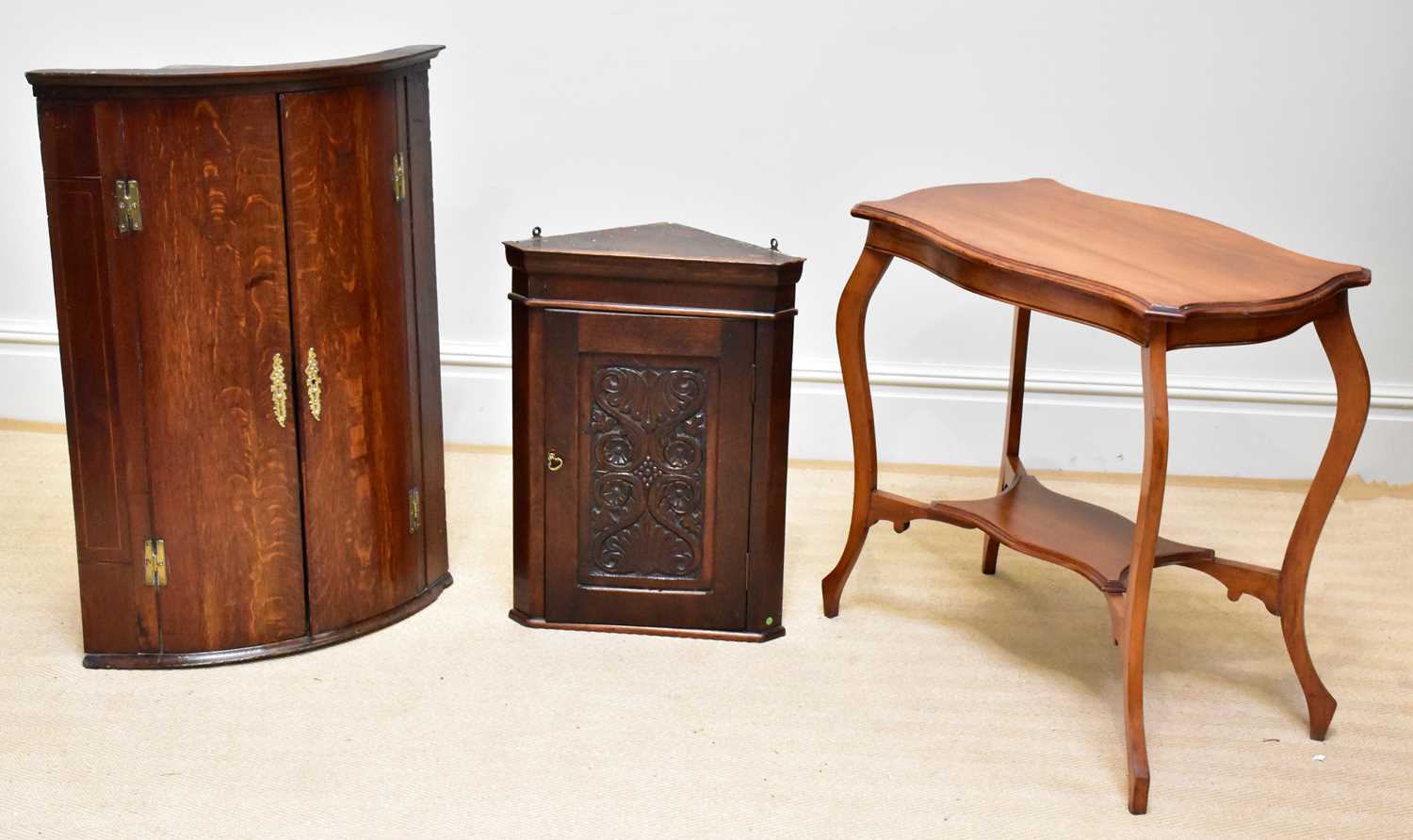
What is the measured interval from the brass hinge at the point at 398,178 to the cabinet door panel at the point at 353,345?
0.01m

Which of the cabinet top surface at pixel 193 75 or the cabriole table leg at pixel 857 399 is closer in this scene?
the cabinet top surface at pixel 193 75

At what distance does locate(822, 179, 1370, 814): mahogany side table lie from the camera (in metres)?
2.27

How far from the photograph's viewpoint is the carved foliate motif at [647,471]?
2.77m

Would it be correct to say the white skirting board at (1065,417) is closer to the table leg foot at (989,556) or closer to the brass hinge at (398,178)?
the table leg foot at (989,556)

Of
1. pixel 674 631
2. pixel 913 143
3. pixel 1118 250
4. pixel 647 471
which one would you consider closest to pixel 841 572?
pixel 674 631

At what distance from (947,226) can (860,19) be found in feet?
4.00

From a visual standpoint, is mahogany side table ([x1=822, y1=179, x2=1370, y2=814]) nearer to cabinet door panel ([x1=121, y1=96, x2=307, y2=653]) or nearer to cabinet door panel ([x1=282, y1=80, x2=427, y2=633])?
cabinet door panel ([x1=282, y1=80, x2=427, y2=633])

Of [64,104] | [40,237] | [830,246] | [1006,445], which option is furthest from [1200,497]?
[40,237]

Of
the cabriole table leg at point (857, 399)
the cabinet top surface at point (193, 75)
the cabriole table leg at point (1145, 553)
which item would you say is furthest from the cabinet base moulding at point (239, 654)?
the cabriole table leg at point (1145, 553)

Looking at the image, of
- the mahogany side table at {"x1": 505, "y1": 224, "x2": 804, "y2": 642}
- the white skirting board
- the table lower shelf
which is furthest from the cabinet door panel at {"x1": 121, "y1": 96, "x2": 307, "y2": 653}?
the white skirting board

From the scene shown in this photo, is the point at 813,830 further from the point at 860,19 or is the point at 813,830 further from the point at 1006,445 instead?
the point at 860,19

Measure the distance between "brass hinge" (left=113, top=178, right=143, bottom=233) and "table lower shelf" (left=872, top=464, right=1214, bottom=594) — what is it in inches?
57.5

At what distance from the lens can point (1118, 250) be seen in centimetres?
250

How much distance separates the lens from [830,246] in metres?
3.78
